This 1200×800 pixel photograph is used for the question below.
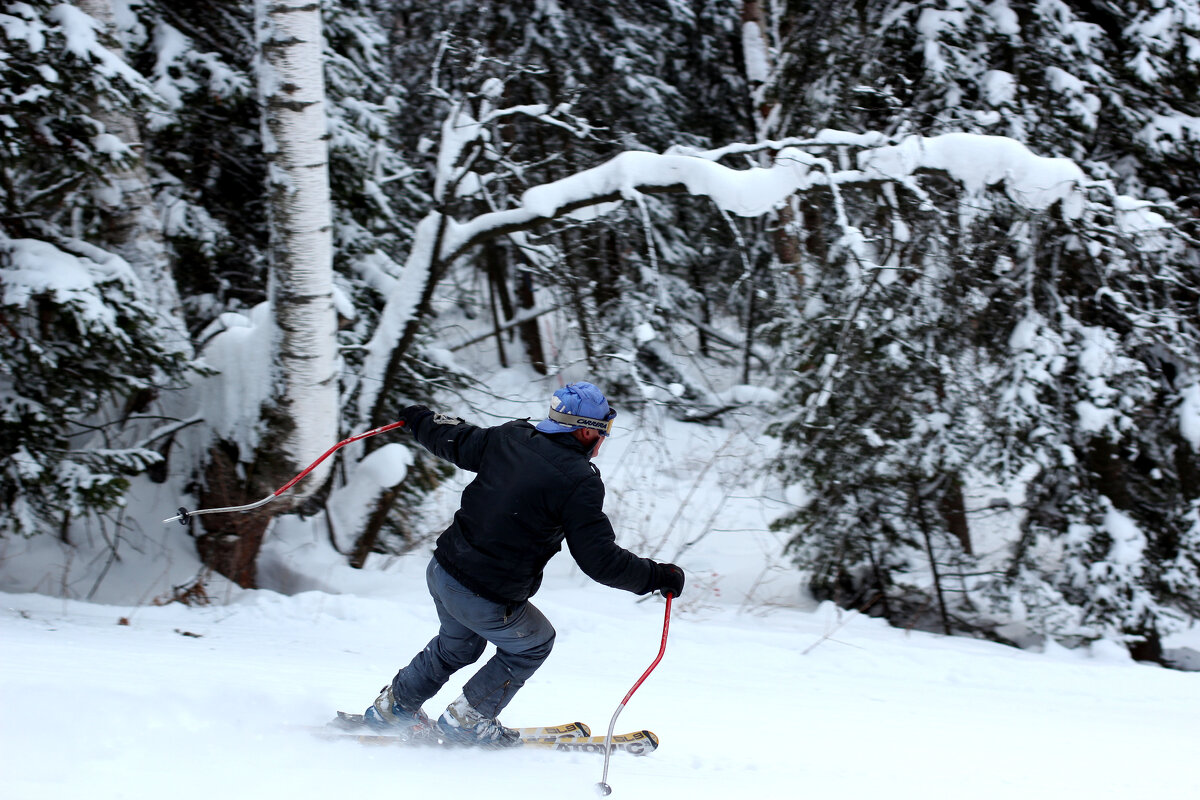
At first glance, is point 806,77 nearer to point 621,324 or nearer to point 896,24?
point 896,24

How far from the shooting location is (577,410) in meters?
3.07

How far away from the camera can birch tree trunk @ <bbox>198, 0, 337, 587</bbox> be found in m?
5.09

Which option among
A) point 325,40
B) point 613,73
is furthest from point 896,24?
point 325,40

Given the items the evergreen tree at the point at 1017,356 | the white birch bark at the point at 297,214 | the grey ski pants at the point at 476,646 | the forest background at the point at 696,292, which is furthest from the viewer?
the evergreen tree at the point at 1017,356

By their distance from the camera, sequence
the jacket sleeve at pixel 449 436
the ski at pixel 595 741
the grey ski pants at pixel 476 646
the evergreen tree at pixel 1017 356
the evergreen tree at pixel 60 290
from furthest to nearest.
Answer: the evergreen tree at pixel 1017 356 → the evergreen tree at pixel 60 290 → the ski at pixel 595 741 → the jacket sleeve at pixel 449 436 → the grey ski pants at pixel 476 646

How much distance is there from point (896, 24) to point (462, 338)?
939cm

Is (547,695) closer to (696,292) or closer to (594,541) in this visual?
(594,541)

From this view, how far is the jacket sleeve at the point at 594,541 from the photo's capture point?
9.86ft

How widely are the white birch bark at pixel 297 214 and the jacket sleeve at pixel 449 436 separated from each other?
204cm

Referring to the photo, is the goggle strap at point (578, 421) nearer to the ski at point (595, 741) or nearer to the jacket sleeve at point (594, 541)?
the jacket sleeve at point (594, 541)

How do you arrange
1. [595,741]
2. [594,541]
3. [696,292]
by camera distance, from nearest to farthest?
[594,541] < [595,741] < [696,292]

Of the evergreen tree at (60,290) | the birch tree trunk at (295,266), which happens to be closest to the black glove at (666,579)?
the birch tree trunk at (295,266)

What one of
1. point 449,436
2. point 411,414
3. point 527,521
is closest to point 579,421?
point 527,521

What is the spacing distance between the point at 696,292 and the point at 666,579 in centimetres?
650
